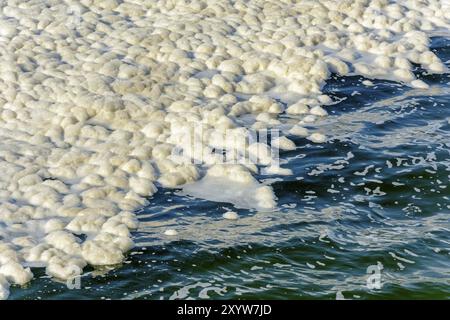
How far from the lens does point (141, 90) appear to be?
14156 millimetres

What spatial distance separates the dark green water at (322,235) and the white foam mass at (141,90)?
0.36 m

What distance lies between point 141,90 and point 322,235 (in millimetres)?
5363

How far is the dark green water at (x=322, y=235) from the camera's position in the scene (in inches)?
356

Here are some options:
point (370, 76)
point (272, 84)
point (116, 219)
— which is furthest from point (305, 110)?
point (116, 219)

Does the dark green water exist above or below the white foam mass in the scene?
below

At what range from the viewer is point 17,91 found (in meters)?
14.0

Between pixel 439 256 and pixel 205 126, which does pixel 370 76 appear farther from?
pixel 439 256

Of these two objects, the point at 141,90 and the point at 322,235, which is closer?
the point at 322,235

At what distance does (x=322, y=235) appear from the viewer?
10195mm

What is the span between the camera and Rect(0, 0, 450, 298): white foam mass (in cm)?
1065

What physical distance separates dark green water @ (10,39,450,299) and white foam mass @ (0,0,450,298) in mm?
364

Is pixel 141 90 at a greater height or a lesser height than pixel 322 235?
greater

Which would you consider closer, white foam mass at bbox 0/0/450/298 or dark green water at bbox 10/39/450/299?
dark green water at bbox 10/39/450/299
